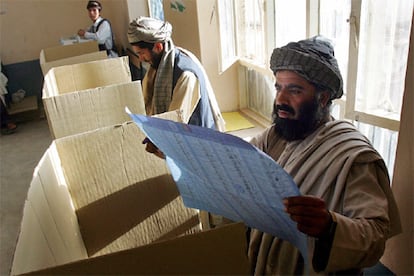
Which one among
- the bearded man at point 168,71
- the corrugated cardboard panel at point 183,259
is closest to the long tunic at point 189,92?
the bearded man at point 168,71

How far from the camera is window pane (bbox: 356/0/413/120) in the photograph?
4.90 ft

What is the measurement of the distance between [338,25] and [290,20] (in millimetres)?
536

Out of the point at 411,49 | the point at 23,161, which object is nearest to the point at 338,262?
the point at 411,49

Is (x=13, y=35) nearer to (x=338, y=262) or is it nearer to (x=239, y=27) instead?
(x=239, y=27)

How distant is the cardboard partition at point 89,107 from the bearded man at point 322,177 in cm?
61

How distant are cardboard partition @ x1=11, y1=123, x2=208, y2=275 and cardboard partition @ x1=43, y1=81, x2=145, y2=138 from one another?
12.1 inches

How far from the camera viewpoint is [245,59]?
332 centimetres

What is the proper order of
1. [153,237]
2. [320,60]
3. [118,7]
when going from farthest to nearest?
1. [118,7]
2. [153,237]
3. [320,60]

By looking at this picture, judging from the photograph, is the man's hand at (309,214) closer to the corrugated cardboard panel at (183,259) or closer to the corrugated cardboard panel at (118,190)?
the corrugated cardboard panel at (183,259)

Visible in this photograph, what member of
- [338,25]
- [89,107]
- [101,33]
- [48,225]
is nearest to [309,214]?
[48,225]

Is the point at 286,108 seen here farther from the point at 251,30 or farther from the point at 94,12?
the point at 94,12

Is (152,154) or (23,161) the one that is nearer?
(152,154)

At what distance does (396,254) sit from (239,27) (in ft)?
7.94

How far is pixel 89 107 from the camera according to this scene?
152cm
